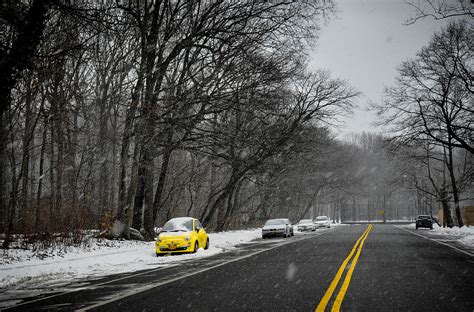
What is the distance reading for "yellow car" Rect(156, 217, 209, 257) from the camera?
57.5 ft

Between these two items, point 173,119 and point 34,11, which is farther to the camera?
point 173,119

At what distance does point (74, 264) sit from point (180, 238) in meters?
4.71

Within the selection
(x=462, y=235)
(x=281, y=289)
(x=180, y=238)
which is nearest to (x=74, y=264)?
(x=180, y=238)

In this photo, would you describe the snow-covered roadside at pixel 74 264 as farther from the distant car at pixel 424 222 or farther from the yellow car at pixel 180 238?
the distant car at pixel 424 222

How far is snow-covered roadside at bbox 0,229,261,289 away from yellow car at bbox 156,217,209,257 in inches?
15.4

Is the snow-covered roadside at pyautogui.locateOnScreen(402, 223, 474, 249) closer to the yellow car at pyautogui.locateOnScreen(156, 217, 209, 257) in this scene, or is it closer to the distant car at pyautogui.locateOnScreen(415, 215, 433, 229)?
the distant car at pyautogui.locateOnScreen(415, 215, 433, 229)

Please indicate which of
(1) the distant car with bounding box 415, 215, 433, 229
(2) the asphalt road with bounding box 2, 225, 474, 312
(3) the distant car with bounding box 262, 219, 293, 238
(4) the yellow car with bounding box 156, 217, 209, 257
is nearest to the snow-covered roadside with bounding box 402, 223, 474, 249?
(3) the distant car with bounding box 262, 219, 293, 238

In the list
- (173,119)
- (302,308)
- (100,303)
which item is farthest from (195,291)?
(173,119)

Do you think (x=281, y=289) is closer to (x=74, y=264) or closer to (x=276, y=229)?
(x=74, y=264)

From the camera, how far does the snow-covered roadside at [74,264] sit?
1136 cm

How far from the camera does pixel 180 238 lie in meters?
17.7

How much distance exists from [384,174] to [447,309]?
3655 inches

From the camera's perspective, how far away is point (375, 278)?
9.83 m

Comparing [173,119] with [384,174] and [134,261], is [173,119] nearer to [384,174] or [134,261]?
[134,261]
